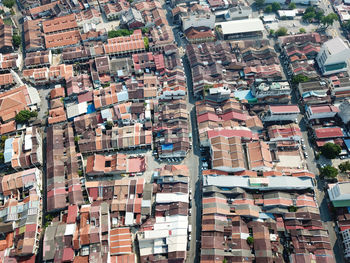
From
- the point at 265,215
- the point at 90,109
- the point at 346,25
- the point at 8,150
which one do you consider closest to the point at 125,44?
the point at 90,109

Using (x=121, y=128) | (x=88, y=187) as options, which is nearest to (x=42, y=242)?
(x=88, y=187)

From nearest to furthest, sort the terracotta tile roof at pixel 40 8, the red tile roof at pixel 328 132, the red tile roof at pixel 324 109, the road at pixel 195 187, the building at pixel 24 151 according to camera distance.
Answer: the road at pixel 195 187 < the building at pixel 24 151 < the red tile roof at pixel 328 132 < the red tile roof at pixel 324 109 < the terracotta tile roof at pixel 40 8

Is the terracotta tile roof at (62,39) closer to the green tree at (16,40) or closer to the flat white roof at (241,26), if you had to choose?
the green tree at (16,40)

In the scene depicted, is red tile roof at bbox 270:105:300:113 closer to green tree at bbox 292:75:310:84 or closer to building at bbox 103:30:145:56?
green tree at bbox 292:75:310:84

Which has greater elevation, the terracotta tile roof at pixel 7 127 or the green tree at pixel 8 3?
the green tree at pixel 8 3

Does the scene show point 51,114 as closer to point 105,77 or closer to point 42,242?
point 105,77

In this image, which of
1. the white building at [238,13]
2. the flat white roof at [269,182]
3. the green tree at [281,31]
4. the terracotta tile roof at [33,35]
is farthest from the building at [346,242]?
the terracotta tile roof at [33,35]
